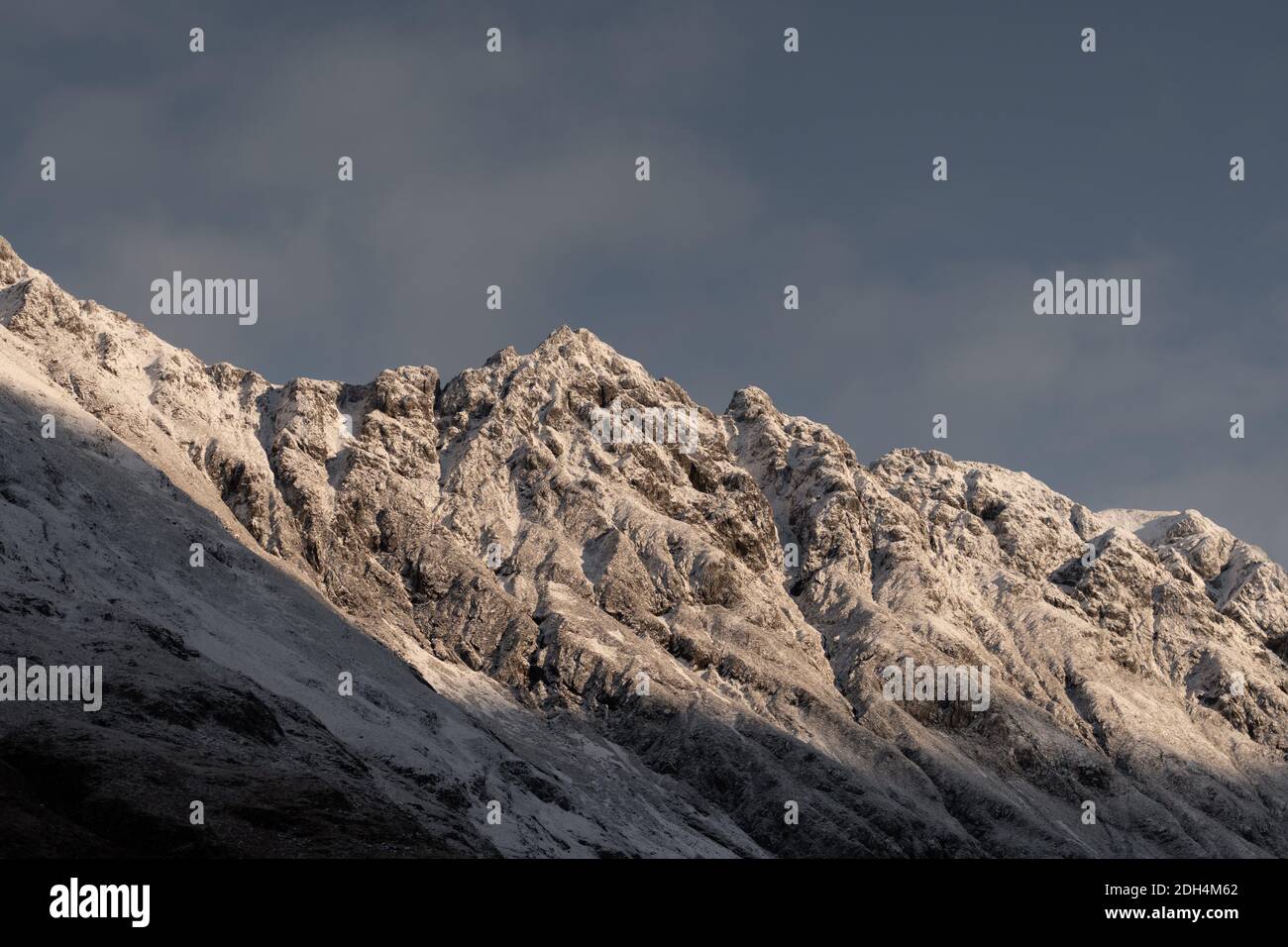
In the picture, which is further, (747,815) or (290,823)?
(747,815)

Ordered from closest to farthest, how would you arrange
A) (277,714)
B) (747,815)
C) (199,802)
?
(199,802), (277,714), (747,815)

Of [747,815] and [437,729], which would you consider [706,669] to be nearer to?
[747,815]

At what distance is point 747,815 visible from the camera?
521ft

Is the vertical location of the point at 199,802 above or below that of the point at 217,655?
below

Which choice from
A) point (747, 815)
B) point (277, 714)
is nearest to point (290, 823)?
point (277, 714)

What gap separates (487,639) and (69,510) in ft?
190

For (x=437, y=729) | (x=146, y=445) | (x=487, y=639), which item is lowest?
(x=437, y=729)

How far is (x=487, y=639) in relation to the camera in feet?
604

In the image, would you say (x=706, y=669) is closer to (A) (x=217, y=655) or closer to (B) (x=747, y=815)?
(B) (x=747, y=815)
